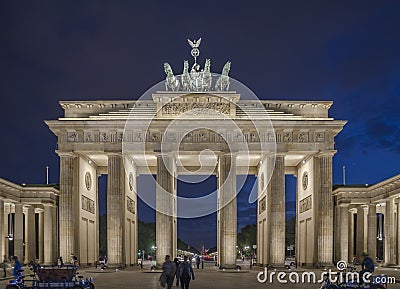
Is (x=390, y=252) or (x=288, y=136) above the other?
(x=288, y=136)

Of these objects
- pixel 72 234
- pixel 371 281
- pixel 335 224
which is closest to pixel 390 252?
pixel 335 224

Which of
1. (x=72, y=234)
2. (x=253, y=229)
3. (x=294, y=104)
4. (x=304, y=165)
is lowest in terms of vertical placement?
(x=253, y=229)

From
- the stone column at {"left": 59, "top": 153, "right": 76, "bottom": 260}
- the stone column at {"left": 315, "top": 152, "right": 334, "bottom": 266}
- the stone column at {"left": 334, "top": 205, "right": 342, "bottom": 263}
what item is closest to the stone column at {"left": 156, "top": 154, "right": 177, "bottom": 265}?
the stone column at {"left": 59, "top": 153, "right": 76, "bottom": 260}

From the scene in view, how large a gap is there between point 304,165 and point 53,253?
28.9m

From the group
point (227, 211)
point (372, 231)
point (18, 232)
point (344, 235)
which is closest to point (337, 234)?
point (344, 235)

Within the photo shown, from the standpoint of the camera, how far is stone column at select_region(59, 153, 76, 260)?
54.1 meters

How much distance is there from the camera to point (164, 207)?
5469 cm

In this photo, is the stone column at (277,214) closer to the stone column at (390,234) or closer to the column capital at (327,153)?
the column capital at (327,153)

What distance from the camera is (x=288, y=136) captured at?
55438 mm

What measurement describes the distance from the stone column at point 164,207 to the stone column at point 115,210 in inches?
147

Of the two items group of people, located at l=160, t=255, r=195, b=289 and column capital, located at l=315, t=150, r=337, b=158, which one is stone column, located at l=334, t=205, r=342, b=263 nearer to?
column capital, located at l=315, t=150, r=337, b=158

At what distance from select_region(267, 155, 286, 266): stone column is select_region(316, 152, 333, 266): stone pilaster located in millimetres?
3721

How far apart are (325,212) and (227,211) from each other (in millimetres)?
9810

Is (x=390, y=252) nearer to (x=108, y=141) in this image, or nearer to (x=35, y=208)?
(x=108, y=141)
